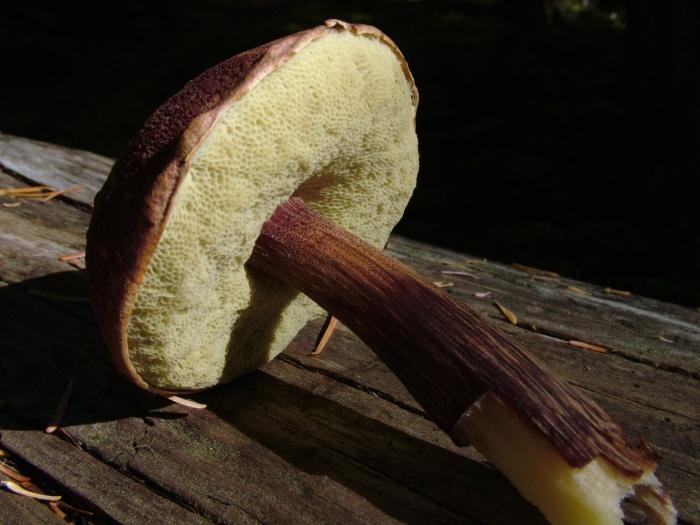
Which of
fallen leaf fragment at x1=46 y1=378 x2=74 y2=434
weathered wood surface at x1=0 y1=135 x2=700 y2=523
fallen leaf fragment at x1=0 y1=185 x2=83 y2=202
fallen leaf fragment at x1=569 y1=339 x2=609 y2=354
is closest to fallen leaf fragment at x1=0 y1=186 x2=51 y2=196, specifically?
fallen leaf fragment at x1=0 y1=185 x2=83 y2=202

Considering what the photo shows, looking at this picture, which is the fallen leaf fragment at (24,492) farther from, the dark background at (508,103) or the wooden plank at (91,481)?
Answer: the dark background at (508,103)

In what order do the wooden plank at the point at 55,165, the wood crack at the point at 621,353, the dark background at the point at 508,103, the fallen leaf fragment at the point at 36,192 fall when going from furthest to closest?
the dark background at the point at 508,103 < the wooden plank at the point at 55,165 < the fallen leaf fragment at the point at 36,192 < the wood crack at the point at 621,353

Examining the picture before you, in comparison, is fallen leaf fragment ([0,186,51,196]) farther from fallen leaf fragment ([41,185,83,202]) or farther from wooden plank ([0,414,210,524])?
wooden plank ([0,414,210,524])

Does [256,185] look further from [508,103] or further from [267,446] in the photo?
[508,103]

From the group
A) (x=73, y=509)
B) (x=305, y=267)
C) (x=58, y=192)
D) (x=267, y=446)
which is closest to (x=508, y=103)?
(x=58, y=192)

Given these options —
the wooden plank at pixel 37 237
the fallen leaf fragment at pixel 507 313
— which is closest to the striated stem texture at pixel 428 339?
the fallen leaf fragment at pixel 507 313
